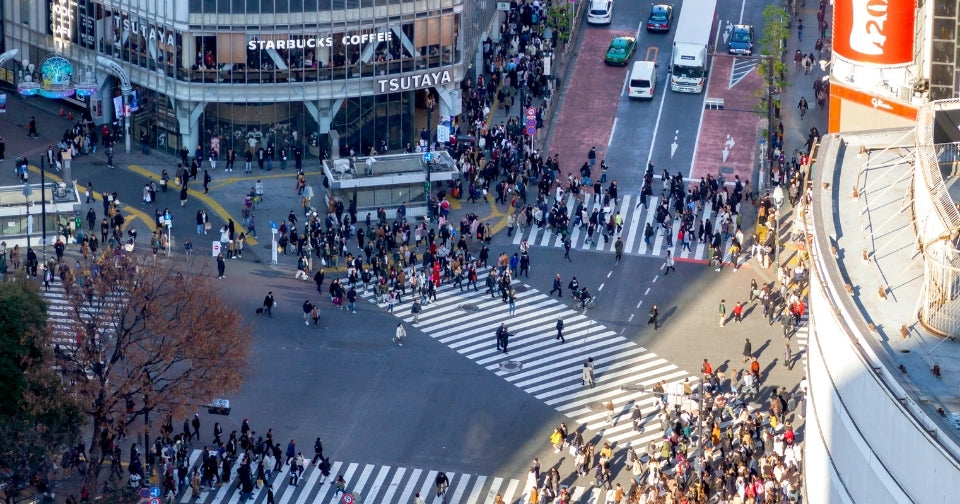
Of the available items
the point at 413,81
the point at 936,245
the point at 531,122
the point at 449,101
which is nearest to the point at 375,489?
the point at 936,245

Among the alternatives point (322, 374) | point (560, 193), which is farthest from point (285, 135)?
point (322, 374)

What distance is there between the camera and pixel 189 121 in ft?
408

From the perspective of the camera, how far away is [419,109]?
129125 millimetres

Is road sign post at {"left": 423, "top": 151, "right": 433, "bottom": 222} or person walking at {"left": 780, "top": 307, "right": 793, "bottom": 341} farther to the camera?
road sign post at {"left": 423, "top": 151, "right": 433, "bottom": 222}

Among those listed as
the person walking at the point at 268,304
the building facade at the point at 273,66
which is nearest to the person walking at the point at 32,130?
the building facade at the point at 273,66

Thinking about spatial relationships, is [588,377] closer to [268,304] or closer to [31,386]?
[268,304]

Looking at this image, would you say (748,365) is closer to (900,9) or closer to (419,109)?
(900,9)

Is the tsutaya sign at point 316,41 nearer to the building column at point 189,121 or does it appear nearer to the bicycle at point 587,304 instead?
the building column at point 189,121

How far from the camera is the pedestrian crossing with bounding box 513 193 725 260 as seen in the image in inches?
4488

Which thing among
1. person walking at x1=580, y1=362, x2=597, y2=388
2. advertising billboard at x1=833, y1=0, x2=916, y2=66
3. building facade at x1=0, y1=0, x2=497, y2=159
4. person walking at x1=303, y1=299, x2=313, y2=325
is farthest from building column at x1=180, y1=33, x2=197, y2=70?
advertising billboard at x1=833, y1=0, x2=916, y2=66

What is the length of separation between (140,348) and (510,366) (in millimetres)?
18545

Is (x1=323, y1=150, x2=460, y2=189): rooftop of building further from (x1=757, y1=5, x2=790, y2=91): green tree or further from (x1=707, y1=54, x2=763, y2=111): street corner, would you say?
(x1=707, y1=54, x2=763, y2=111): street corner

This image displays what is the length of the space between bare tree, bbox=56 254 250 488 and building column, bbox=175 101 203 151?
29670 millimetres

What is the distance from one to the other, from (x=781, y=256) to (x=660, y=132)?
19014 millimetres
